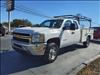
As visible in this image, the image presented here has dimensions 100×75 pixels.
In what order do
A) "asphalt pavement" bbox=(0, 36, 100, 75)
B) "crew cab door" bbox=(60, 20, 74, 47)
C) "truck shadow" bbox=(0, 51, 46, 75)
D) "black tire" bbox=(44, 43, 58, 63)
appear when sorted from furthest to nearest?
1. "crew cab door" bbox=(60, 20, 74, 47)
2. "black tire" bbox=(44, 43, 58, 63)
3. "truck shadow" bbox=(0, 51, 46, 75)
4. "asphalt pavement" bbox=(0, 36, 100, 75)

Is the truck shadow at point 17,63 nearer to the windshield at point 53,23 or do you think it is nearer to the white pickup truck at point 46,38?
the white pickup truck at point 46,38

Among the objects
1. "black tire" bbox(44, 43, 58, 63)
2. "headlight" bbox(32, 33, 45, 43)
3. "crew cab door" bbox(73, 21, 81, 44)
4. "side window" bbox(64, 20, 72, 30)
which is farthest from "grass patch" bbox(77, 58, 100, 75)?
"crew cab door" bbox(73, 21, 81, 44)

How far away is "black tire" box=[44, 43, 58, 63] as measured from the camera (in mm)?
8134

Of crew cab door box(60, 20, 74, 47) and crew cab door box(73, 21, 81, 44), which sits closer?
crew cab door box(60, 20, 74, 47)

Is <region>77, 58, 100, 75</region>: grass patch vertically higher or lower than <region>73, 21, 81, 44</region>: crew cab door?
lower

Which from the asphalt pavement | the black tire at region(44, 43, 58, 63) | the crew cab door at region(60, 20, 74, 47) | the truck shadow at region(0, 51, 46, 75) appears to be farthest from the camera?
the crew cab door at region(60, 20, 74, 47)

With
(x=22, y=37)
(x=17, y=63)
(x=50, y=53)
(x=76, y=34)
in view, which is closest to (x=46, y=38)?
(x=50, y=53)

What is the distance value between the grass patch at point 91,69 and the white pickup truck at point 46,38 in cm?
151

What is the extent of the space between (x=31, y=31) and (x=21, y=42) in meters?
0.71

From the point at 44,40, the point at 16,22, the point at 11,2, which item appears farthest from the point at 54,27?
the point at 16,22

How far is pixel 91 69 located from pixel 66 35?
2.53 metres

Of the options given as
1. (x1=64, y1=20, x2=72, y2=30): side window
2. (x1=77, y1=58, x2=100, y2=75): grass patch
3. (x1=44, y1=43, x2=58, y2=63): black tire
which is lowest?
(x1=77, y1=58, x2=100, y2=75): grass patch

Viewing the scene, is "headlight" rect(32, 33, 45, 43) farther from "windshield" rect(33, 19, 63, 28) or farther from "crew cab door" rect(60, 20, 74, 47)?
"windshield" rect(33, 19, 63, 28)

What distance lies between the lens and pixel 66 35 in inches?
376
